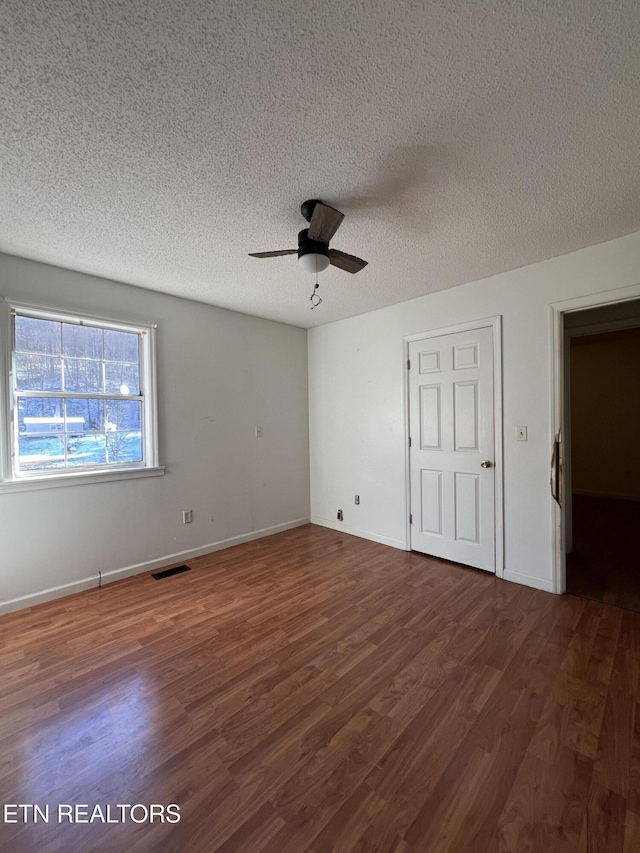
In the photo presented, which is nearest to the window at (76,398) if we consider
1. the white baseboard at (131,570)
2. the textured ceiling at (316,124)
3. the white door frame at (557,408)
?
the textured ceiling at (316,124)

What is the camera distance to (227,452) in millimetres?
3844

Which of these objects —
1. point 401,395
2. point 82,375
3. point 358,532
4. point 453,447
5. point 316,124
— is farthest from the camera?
point 358,532

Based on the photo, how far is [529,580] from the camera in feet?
9.26

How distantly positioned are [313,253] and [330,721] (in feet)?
7.81

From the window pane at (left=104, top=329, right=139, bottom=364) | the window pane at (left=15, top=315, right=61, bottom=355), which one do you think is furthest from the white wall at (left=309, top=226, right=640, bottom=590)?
the window pane at (left=15, top=315, right=61, bottom=355)

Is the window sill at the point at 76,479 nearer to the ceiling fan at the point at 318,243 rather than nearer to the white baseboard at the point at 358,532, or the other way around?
the white baseboard at the point at 358,532

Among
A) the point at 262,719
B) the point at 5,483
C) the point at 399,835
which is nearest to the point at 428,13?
the point at 399,835

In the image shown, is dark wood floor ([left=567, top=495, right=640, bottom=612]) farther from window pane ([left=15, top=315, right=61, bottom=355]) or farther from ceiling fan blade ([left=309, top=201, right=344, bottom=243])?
window pane ([left=15, top=315, right=61, bottom=355])

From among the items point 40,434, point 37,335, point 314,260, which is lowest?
point 40,434

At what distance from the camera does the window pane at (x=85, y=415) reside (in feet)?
9.48

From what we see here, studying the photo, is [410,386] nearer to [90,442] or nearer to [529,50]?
[529,50]

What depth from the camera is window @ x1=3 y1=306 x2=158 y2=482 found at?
2674 millimetres

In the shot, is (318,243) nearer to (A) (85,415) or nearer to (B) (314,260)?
(B) (314,260)

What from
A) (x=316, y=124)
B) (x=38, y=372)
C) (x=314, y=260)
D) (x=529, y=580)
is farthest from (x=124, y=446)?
(x=529, y=580)
